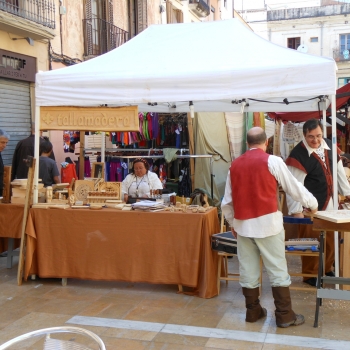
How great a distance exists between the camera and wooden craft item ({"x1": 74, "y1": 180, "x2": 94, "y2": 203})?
5758 mm

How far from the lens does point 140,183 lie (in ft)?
21.9

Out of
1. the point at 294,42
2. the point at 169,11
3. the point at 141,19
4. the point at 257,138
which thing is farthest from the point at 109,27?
the point at 294,42

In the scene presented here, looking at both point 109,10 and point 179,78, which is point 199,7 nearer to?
point 109,10

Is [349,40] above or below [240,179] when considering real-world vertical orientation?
above

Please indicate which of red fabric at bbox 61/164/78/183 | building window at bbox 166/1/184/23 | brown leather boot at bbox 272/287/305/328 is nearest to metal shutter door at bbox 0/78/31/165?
red fabric at bbox 61/164/78/183

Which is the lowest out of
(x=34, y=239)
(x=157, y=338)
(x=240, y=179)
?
(x=157, y=338)

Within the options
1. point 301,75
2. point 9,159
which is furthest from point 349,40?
point 301,75

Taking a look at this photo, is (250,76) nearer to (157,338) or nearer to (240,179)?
(240,179)

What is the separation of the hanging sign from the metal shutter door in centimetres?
465

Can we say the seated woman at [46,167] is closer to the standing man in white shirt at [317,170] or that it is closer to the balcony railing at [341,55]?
the standing man in white shirt at [317,170]

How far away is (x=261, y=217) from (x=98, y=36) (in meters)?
10.3

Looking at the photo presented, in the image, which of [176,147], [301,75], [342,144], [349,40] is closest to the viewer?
[301,75]

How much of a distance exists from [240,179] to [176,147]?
5454 mm

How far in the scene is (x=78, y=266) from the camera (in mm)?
5414
